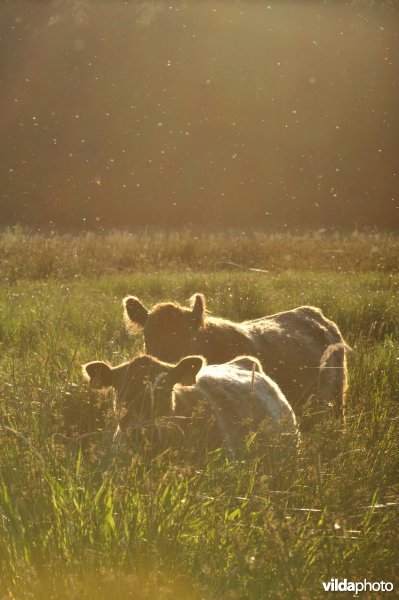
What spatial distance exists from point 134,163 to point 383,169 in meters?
12.5

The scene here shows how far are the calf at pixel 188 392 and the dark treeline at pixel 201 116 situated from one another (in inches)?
1280

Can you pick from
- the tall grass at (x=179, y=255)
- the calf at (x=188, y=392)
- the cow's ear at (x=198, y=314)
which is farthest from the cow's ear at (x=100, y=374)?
the tall grass at (x=179, y=255)

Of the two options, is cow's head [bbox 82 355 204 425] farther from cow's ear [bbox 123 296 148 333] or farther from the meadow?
cow's ear [bbox 123 296 148 333]

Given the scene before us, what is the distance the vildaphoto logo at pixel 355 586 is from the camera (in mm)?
3113

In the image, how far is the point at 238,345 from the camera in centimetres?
744

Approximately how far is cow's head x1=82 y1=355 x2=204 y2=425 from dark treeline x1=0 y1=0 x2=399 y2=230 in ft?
108

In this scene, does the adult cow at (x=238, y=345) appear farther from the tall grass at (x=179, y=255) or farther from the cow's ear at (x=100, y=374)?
the tall grass at (x=179, y=255)

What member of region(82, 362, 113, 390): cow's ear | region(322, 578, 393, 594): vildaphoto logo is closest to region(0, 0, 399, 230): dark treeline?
region(82, 362, 113, 390): cow's ear

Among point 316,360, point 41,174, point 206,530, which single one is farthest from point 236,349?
point 41,174

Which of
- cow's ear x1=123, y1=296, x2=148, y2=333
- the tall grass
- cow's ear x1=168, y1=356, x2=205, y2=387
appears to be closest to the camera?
cow's ear x1=168, y1=356, x2=205, y2=387

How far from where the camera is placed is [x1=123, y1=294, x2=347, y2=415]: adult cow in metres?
7.30

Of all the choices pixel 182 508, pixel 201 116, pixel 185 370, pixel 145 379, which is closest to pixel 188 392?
pixel 185 370

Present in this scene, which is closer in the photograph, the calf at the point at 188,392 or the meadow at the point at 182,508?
the meadow at the point at 182,508

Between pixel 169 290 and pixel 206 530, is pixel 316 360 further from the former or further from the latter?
pixel 169 290
